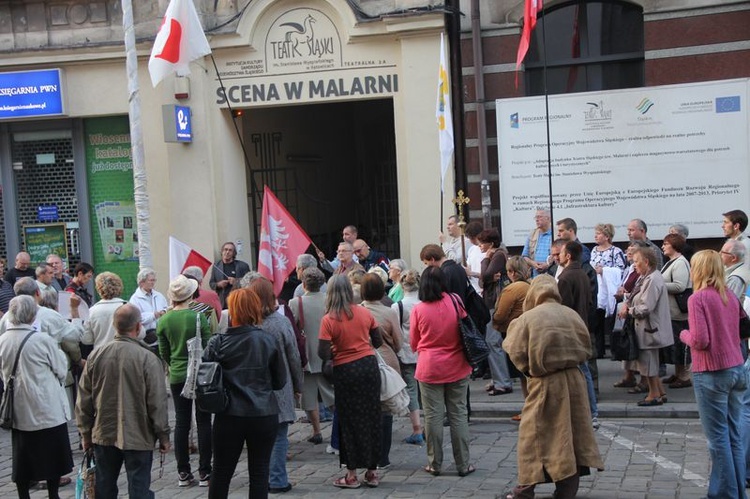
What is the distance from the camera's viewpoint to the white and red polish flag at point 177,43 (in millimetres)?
13422

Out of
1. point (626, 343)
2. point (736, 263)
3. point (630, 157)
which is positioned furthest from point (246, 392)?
point (630, 157)

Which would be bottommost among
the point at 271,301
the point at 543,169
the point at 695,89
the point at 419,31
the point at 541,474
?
the point at 541,474

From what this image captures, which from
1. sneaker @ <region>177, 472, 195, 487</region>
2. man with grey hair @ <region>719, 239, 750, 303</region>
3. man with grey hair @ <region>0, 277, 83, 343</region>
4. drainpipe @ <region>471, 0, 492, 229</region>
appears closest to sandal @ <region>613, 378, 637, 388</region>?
man with grey hair @ <region>719, 239, 750, 303</region>

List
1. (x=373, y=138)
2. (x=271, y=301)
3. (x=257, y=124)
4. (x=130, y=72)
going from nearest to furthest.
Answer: (x=271, y=301)
(x=130, y=72)
(x=257, y=124)
(x=373, y=138)

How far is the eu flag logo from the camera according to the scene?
13505 millimetres

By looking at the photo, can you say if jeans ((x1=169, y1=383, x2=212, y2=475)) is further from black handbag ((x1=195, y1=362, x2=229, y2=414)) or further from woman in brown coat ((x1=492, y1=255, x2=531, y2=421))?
woman in brown coat ((x1=492, y1=255, x2=531, y2=421))

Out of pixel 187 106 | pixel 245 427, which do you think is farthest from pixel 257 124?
pixel 245 427

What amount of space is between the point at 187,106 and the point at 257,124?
1.96m

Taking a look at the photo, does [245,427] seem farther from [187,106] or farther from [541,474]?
[187,106]

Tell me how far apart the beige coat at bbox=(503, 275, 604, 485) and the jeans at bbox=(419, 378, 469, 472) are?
46.6 inches

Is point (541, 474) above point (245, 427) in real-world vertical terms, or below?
below

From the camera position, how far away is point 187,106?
15.2m

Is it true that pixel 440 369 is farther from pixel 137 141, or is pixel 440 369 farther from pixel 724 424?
pixel 137 141

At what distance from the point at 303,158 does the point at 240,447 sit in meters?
11.1
